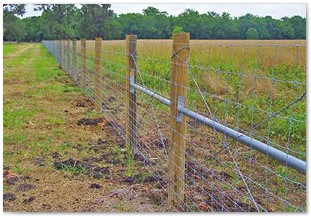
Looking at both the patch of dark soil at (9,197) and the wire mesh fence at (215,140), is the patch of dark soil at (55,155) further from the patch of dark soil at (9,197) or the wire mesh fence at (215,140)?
the patch of dark soil at (9,197)

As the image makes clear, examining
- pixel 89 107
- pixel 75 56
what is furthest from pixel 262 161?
pixel 75 56

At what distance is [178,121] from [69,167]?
4.98ft

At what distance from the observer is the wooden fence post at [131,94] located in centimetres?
479

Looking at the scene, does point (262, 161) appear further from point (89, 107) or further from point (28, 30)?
point (28, 30)

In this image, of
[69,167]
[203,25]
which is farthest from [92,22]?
[69,167]

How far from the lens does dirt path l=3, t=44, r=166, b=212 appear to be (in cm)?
361

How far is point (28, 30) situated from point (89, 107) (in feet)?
187

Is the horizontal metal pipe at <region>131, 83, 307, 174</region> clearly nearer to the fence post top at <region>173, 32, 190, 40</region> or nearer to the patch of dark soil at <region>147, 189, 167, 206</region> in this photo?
the fence post top at <region>173, 32, 190, 40</region>

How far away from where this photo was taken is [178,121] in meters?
3.26

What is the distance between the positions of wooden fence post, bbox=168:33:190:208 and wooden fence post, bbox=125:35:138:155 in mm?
1435

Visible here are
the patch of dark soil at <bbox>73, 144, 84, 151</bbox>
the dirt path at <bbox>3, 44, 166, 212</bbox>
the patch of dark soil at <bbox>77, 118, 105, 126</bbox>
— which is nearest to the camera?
the dirt path at <bbox>3, 44, 166, 212</bbox>

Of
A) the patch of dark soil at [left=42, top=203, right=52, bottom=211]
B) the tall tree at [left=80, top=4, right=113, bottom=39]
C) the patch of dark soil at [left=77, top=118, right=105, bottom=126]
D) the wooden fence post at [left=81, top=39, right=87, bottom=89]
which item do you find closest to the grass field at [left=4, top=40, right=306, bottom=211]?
the patch of dark soil at [left=42, top=203, right=52, bottom=211]

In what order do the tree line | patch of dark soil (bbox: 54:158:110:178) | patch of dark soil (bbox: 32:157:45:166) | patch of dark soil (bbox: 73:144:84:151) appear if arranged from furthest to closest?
the tree line → patch of dark soil (bbox: 73:144:84:151) → patch of dark soil (bbox: 32:157:45:166) → patch of dark soil (bbox: 54:158:110:178)

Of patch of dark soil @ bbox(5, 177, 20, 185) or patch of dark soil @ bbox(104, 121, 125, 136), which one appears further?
patch of dark soil @ bbox(104, 121, 125, 136)
